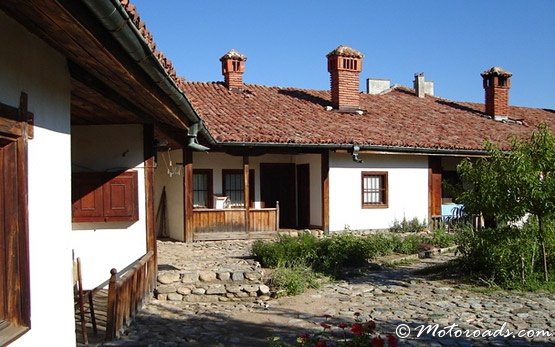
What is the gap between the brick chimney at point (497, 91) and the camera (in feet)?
70.7

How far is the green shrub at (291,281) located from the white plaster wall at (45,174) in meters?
4.70

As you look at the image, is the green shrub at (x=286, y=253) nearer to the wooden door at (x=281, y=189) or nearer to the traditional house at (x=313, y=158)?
the traditional house at (x=313, y=158)

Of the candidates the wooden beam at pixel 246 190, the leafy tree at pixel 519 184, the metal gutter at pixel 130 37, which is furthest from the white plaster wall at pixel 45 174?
the wooden beam at pixel 246 190

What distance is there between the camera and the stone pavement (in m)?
6.12

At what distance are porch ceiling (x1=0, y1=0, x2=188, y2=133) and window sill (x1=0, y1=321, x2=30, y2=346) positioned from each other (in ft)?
5.65

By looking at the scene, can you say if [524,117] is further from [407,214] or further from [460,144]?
[407,214]

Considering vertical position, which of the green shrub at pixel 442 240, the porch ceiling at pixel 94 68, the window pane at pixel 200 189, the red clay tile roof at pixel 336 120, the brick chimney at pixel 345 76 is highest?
the brick chimney at pixel 345 76

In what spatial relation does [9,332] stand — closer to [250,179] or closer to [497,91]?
[250,179]

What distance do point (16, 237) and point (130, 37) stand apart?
4.50ft

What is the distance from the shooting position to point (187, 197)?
1438cm

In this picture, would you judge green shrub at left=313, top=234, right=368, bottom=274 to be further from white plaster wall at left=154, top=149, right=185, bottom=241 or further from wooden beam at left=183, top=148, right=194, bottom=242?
white plaster wall at left=154, top=149, right=185, bottom=241

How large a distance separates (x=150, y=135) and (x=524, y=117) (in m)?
20.0

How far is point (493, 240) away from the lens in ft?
28.7

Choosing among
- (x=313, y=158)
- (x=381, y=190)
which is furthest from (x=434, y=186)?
(x=313, y=158)
